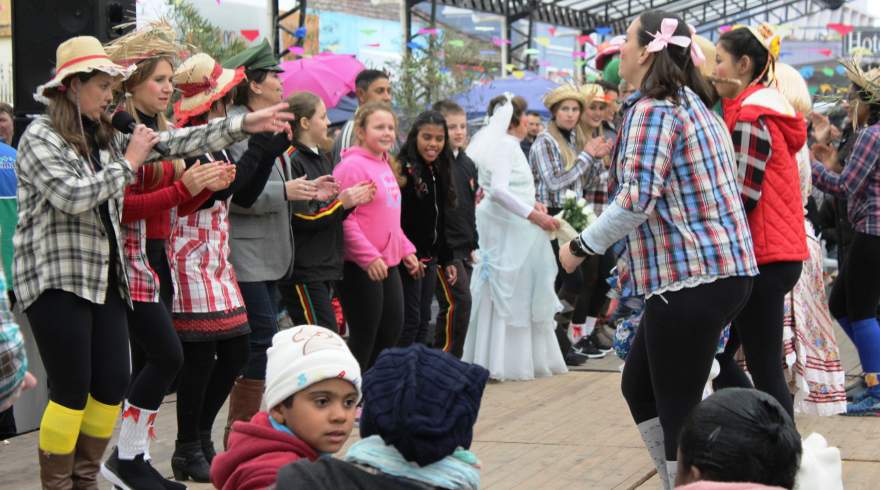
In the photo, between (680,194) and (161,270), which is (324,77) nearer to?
(161,270)

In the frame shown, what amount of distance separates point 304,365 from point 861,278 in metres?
4.71

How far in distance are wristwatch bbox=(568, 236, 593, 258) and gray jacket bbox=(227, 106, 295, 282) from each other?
1960 millimetres

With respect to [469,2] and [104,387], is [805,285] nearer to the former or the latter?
[104,387]

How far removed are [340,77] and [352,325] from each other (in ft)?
21.6

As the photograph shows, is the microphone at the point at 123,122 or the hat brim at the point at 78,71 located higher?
the hat brim at the point at 78,71

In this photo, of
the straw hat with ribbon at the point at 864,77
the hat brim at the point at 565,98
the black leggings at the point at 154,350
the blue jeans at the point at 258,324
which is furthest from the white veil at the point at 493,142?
the black leggings at the point at 154,350

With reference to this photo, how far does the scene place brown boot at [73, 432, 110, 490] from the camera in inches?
192

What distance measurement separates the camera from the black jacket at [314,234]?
645 centimetres

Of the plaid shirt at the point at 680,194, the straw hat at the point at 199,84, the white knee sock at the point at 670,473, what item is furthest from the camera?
the straw hat at the point at 199,84

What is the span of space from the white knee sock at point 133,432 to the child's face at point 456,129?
398 cm

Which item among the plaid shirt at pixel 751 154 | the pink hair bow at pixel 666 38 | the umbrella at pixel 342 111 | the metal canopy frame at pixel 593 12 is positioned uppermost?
the metal canopy frame at pixel 593 12

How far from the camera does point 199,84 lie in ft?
18.8

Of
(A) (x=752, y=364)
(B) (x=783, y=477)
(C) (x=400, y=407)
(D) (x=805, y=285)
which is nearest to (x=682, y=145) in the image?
(A) (x=752, y=364)

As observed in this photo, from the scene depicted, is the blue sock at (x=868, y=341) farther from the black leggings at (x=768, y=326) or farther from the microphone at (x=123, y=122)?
Result: the microphone at (x=123, y=122)
